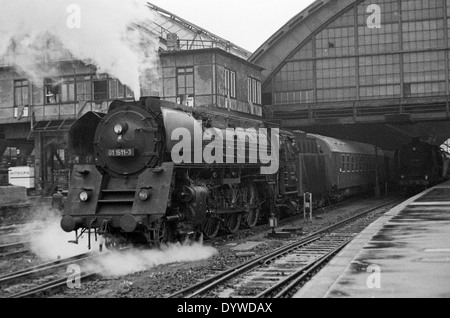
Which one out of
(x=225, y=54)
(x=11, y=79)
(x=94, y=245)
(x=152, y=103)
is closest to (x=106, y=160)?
(x=152, y=103)

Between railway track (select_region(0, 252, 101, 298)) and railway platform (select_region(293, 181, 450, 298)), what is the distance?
12.8 feet

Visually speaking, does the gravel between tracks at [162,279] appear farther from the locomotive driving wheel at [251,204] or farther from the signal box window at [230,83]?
the signal box window at [230,83]

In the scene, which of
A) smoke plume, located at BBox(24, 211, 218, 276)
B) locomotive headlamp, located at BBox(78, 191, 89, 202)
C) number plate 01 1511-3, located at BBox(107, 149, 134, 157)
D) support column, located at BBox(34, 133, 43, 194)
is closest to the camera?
smoke plume, located at BBox(24, 211, 218, 276)

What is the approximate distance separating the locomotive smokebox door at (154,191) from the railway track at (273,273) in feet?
6.77

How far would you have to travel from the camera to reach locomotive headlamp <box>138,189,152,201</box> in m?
11.4

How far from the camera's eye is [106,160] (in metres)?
12.4

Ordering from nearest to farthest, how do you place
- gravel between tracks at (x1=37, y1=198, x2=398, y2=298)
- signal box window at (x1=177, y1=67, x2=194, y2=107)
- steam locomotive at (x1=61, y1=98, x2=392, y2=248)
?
1. gravel between tracks at (x1=37, y1=198, x2=398, y2=298)
2. steam locomotive at (x1=61, y1=98, x2=392, y2=248)
3. signal box window at (x1=177, y1=67, x2=194, y2=107)

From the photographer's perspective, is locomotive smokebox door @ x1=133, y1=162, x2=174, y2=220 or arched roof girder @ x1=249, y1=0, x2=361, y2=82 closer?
locomotive smokebox door @ x1=133, y1=162, x2=174, y2=220

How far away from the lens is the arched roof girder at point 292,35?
36.5 metres

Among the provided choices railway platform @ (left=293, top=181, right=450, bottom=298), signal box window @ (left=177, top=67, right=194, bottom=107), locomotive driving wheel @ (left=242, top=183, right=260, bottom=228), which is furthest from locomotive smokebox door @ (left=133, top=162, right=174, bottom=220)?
signal box window @ (left=177, top=67, right=194, bottom=107)

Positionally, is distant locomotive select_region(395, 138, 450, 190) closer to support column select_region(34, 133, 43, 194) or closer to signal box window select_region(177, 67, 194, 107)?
signal box window select_region(177, 67, 194, 107)

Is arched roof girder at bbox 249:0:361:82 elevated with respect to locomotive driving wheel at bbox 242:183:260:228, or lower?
elevated

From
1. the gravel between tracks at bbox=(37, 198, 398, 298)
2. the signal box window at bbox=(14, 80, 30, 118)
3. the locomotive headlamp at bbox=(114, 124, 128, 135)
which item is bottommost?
the gravel between tracks at bbox=(37, 198, 398, 298)

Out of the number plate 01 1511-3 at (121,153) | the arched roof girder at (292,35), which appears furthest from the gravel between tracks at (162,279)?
the arched roof girder at (292,35)
